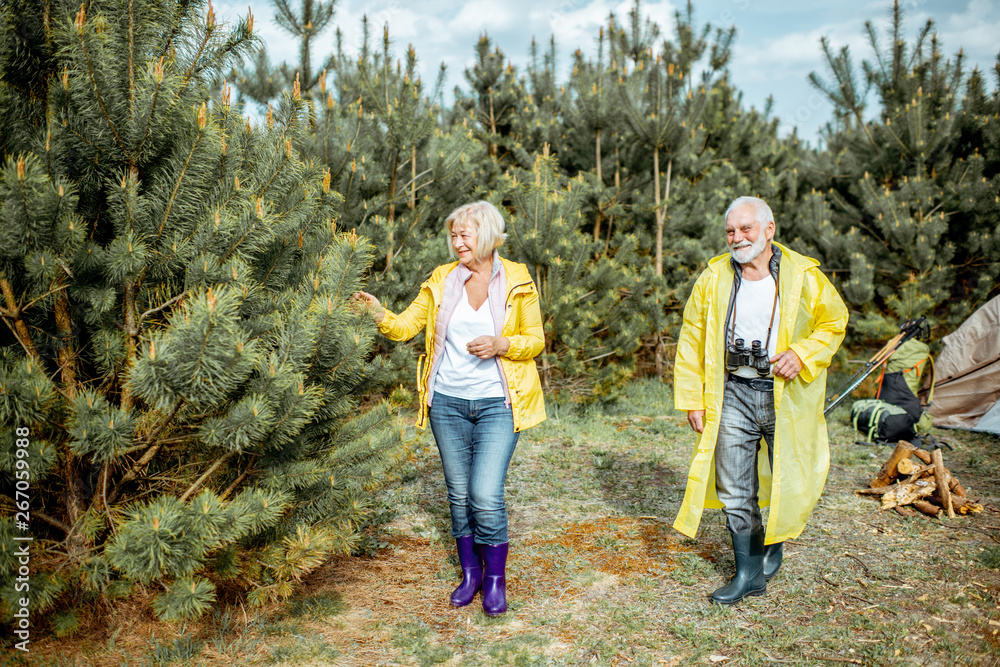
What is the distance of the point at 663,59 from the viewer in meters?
8.43

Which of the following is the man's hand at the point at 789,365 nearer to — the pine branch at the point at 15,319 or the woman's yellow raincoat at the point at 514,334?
the woman's yellow raincoat at the point at 514,334

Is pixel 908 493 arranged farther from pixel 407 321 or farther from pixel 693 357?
pixel 407 321

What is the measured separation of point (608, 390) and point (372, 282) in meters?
3.08

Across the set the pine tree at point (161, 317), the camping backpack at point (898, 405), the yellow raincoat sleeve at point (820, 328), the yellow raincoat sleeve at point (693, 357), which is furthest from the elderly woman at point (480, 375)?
the camping backpack at point (898, 405)

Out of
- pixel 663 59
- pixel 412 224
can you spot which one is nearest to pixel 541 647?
pixel 412 224

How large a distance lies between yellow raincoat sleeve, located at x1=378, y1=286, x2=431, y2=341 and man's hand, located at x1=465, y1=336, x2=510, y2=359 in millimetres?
380

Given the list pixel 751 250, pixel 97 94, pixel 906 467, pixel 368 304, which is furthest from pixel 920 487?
pixel 97 94

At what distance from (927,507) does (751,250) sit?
109 inches

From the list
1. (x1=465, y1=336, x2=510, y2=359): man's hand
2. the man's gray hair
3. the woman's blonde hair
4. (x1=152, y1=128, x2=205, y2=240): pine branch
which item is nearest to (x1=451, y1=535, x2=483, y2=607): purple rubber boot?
(x1=465, y1=336, x2=510, y2=359): man's hand

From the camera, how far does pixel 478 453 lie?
2.88 metres

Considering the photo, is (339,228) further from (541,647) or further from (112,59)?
(541,647)

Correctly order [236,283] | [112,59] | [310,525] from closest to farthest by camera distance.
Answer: [112,59] < [236,283] < [310,525]

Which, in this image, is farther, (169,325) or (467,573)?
(467,573)

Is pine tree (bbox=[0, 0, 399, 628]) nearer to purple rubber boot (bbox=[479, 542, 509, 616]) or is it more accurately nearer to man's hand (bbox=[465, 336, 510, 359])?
man's hand (bbox=[465, 336, 510, 359])
